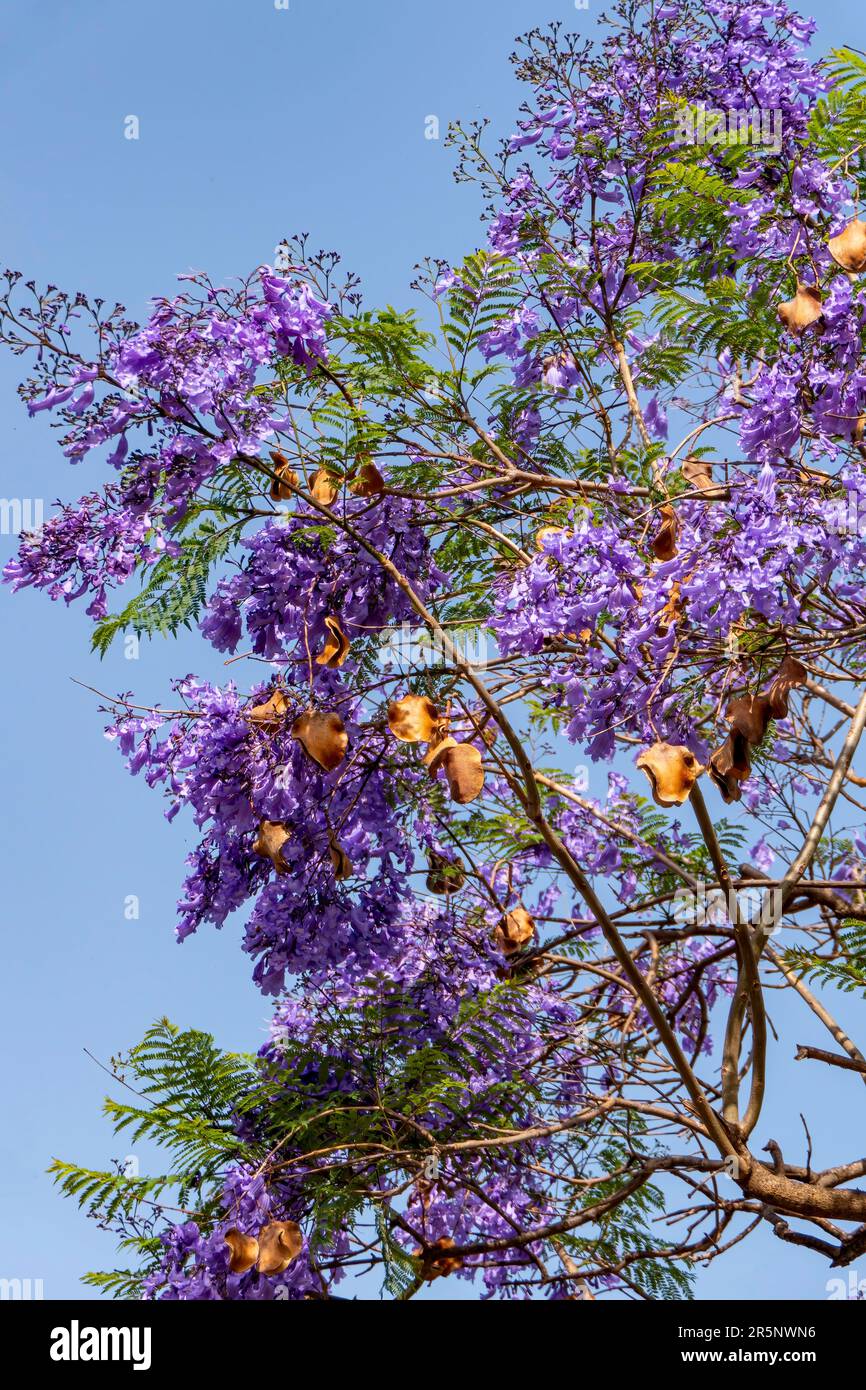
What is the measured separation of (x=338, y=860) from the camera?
15.7ft

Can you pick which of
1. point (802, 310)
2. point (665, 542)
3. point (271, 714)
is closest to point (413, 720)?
point (271, 714)

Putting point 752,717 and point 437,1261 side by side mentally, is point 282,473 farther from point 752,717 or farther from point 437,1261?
point 437,1261

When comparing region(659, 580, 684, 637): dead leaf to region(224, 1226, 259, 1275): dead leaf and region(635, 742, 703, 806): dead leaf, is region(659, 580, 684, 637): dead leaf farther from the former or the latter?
region(224, 1226, 259, 1275): dead leaf

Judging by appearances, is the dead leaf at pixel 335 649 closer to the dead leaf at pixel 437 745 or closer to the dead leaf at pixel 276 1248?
the dead leaf at pixel 437 745

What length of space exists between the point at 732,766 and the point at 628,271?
2.08 m

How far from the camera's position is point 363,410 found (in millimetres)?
4859

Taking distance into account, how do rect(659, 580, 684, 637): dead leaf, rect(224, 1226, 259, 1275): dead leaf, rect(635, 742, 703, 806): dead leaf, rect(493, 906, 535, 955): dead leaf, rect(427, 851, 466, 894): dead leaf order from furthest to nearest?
1. rect(427, 851, 466, 894): dead leaf
2. rect(493, 906, 535, 955): dead leaf
3. rect(224, 1226, 259, 1275): dead leaf
4. rect(659, 580, 684, 637): dead leaf
5. rect(635, 742, 703, 806): dead leaf

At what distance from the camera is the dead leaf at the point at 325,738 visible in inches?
177

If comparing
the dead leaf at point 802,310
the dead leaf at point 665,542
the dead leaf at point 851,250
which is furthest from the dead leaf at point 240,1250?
the dead leaf at point 851,250

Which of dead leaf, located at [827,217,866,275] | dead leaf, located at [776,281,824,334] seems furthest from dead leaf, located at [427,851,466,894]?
dead leaf, located at [827,217,866,275]

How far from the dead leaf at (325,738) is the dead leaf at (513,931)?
147 cm

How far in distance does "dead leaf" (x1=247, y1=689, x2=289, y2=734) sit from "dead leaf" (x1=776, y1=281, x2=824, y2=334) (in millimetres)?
1951

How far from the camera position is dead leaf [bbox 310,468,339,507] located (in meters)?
4.68
